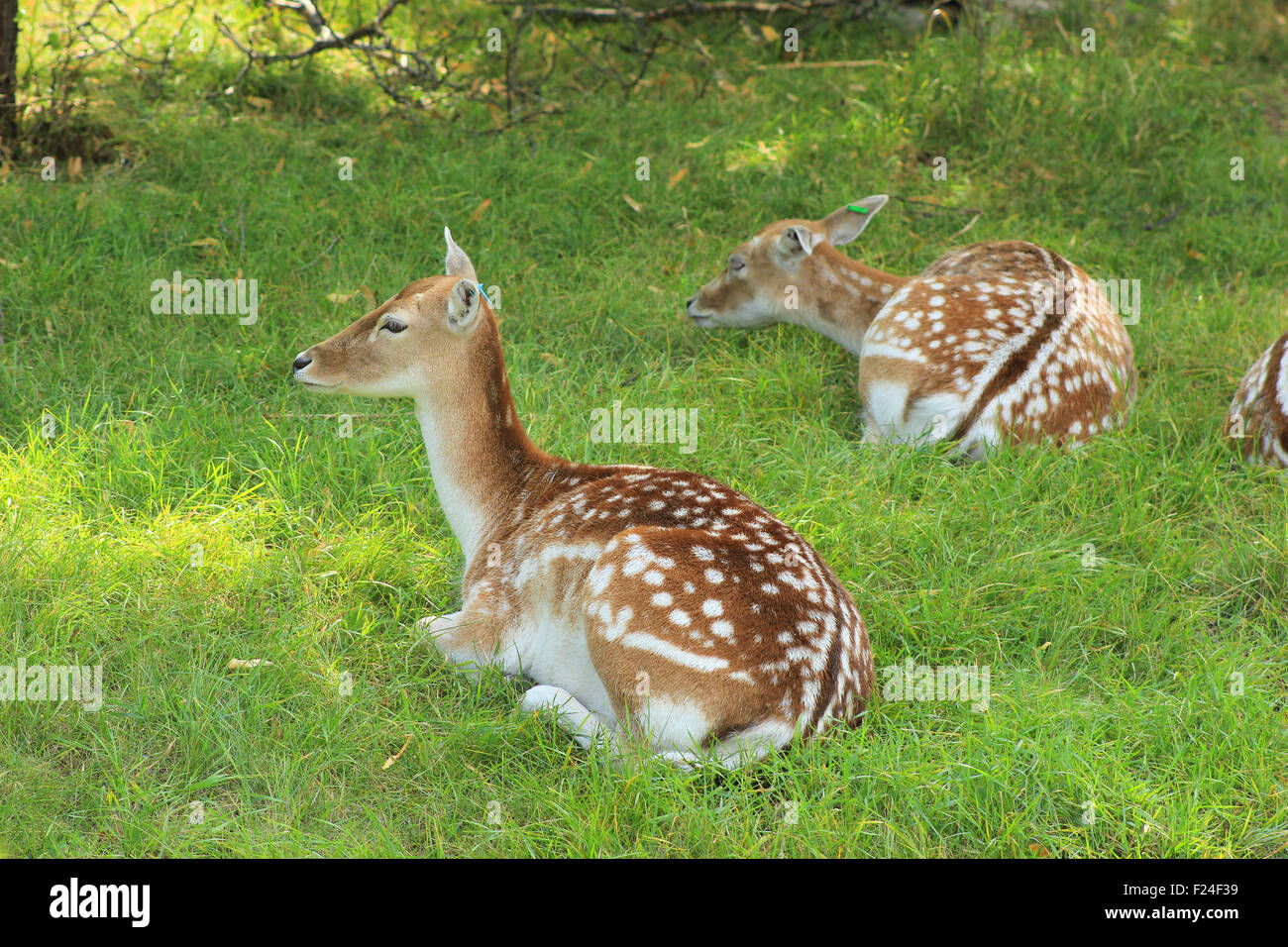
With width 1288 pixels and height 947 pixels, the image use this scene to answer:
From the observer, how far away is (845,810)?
3.20 metres

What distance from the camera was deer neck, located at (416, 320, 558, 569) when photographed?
4.11 m

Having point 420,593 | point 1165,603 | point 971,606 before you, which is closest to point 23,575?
point 420,593

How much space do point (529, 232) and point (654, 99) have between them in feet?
6.59

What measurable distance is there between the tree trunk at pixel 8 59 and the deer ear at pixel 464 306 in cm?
385

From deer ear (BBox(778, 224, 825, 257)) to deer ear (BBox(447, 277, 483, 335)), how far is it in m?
2.45

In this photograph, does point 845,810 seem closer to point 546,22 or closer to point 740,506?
point 740,506

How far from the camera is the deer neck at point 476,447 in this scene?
4.11 meters

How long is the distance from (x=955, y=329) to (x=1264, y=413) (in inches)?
49.4

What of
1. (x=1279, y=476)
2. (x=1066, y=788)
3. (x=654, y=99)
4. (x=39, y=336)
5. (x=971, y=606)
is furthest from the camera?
(x=654, y=99)

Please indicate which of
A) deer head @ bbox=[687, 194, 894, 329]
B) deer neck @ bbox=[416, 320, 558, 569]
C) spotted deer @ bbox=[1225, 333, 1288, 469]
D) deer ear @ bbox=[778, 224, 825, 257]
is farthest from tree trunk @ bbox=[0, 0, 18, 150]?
spotted deer @ bbox=[1225, 333, 1288, 469]

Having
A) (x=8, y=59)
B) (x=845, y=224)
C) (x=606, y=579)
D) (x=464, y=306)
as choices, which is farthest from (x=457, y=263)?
(x=8, y=59)

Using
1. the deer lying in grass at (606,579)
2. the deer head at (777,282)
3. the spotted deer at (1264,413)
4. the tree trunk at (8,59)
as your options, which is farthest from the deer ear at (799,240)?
the tree trunk at (8,59)

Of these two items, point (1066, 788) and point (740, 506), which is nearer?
point (1066, 788)

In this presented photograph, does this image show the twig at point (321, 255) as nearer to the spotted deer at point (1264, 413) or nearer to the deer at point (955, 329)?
the deer at point (955, 329)
